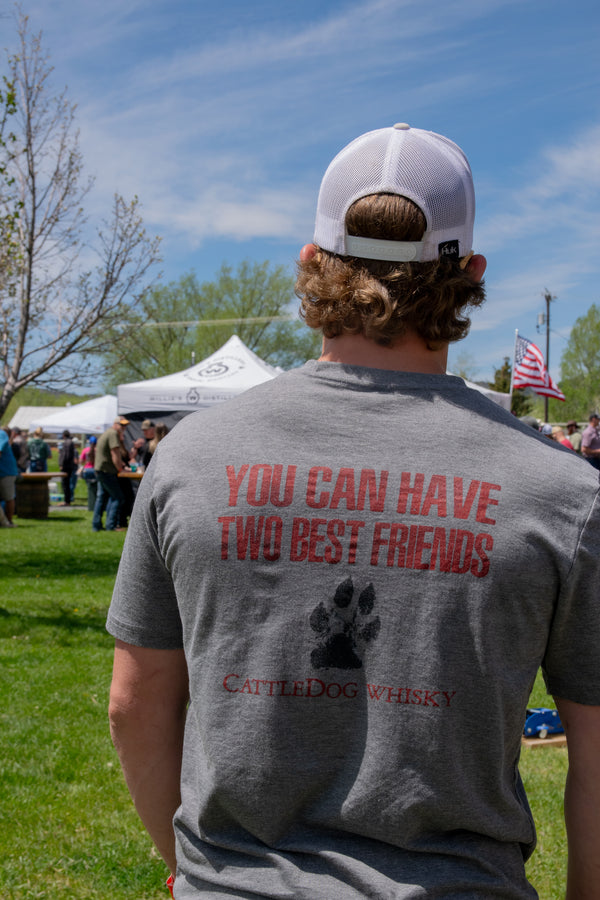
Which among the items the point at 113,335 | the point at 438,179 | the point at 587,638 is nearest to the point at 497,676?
the point at 587,638

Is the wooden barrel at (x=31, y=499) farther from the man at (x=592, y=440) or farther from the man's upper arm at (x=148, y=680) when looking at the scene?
the man's upper arm at (x=148, y=680)

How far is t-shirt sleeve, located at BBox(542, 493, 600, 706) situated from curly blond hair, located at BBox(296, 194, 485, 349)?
38 cm

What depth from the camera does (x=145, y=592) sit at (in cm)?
138

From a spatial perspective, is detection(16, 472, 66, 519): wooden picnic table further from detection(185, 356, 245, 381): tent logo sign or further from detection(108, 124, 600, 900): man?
detection(108, 124, 600, 900): man

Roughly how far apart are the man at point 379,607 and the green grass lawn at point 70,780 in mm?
2564

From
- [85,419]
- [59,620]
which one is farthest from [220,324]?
[59,620]

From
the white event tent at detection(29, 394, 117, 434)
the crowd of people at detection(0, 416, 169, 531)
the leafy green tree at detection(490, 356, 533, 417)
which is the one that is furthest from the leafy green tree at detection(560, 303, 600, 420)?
the crowd of people at detection(0, 416, 169, 531)

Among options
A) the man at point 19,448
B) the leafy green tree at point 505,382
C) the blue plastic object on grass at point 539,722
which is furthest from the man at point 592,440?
the leafy green tree at point 505,382

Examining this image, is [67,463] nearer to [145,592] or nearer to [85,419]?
[85,419]

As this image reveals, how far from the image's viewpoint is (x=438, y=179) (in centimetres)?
132

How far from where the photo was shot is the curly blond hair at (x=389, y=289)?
131 centimetres

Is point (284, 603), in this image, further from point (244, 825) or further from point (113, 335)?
point (113, 335)

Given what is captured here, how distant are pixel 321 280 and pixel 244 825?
0.83 metres

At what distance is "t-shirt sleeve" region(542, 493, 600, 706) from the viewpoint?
117 cm
